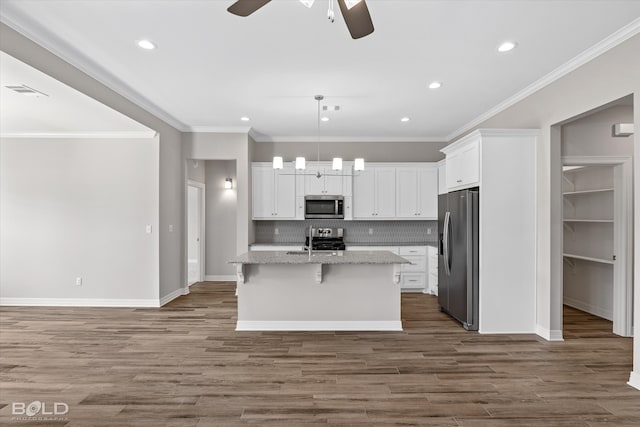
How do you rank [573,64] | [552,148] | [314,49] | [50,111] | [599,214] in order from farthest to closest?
[599,214]
[50,111]
[552,148]
[573,64]
[314,49]

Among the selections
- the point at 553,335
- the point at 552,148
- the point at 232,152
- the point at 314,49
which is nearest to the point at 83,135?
the point at 232,152

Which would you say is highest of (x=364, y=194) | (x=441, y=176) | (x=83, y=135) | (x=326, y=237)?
(x=83, y=135)

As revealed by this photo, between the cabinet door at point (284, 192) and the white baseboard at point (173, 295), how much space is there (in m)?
2.02

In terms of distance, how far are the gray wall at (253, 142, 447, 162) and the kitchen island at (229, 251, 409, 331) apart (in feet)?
9.85

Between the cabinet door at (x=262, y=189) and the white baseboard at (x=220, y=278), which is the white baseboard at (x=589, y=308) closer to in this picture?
the cabinet door at (x=262, y=189)

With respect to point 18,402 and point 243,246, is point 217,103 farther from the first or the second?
point 18,402

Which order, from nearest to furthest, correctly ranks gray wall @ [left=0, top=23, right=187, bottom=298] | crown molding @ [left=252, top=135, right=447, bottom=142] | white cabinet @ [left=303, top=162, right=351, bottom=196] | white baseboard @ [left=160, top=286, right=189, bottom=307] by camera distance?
gray wall @ [left=0, top=23, right=187, bottom=298] < white baseboard @ [left=160, top=286, right=189, bottom=307] < white cabinet @ [left=303, top=162, right=351, bottom=196] < crown molding @ [left=252, top=135, right=447, bottom=142]

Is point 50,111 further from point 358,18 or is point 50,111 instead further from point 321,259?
point 358,18

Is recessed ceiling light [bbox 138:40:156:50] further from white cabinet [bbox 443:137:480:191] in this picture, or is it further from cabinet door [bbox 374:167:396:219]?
cabinet door [bbox 374:167:396:219]

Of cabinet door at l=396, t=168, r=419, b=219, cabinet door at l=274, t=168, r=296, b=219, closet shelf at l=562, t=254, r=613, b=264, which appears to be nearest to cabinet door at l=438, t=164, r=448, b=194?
cabinet door at l=396, t=168, r=419, b=219

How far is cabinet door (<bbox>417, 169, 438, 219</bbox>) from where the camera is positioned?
6.64 meters

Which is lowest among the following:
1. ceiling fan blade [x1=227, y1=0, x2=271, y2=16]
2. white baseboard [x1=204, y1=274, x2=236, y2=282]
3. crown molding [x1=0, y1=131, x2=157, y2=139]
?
white baseboard [x1=204, y1=274, x2=236, y2=282]

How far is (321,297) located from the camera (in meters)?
4.37

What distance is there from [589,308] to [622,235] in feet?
4.60
